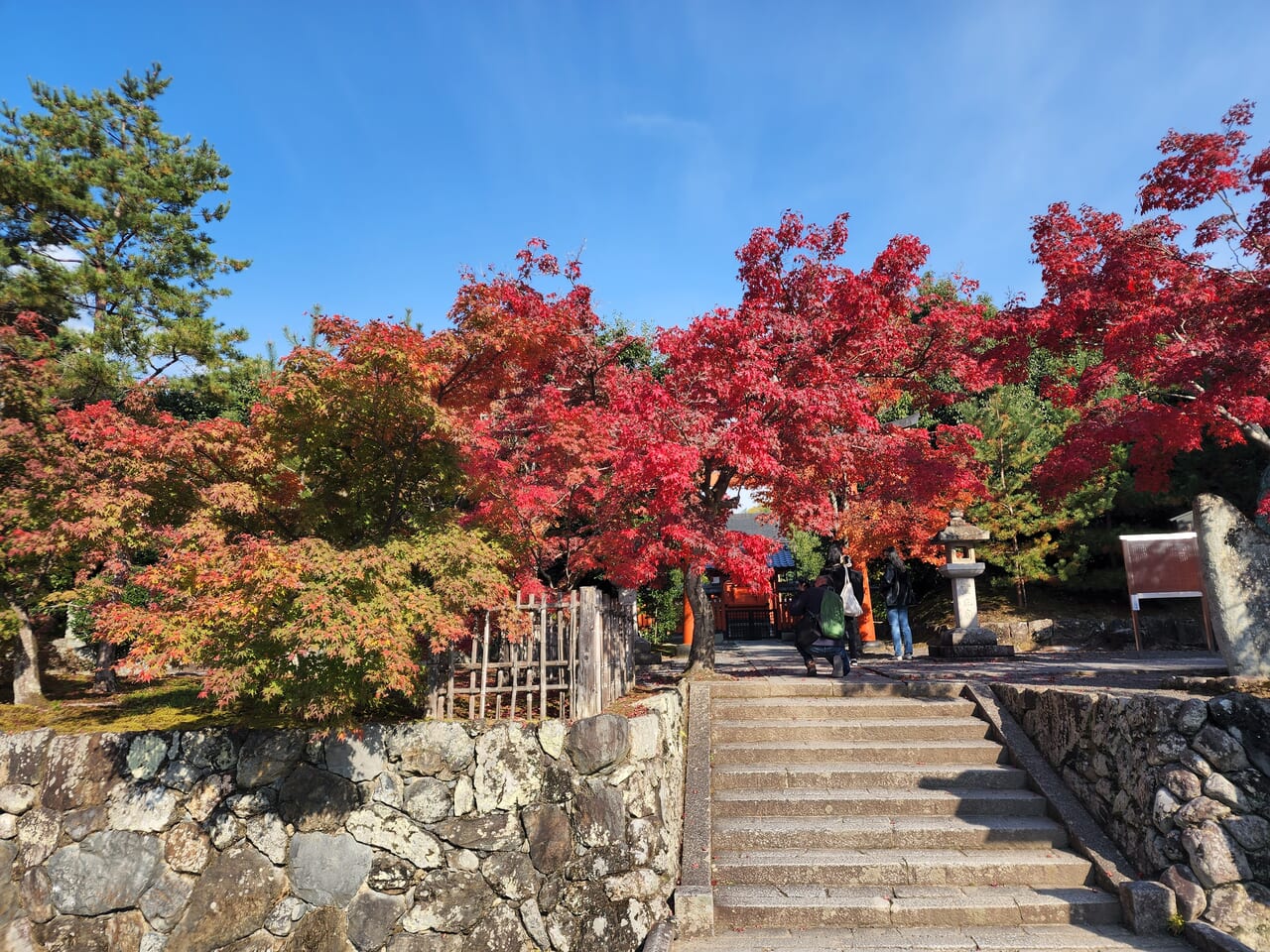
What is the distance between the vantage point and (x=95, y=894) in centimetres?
529

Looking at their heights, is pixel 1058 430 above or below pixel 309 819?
above

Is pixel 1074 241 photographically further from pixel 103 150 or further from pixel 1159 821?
pixel 103 150

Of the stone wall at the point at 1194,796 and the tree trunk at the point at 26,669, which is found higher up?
the tree trunk at the point at 26,669

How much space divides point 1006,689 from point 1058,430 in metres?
16.2

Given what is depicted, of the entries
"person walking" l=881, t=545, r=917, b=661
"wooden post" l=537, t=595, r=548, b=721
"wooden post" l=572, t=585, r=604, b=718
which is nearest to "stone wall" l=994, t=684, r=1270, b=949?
"wooden post" l=572, t=585, r=604, b=718

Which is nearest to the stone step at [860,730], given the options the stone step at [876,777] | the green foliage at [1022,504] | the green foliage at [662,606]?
the stone step at [876,777]

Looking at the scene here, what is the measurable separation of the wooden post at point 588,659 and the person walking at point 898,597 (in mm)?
7246

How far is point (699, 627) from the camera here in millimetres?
9078

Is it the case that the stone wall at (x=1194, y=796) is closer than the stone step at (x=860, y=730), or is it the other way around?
the stone wall at (x=1194, y=796)

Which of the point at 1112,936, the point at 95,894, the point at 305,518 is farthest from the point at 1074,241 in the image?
the point at 95,894

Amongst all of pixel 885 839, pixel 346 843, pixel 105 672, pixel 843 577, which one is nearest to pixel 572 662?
pixel 346 843

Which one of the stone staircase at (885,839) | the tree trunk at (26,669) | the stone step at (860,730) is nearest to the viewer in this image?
the stone staircase at (885,839)

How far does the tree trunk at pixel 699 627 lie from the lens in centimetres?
894

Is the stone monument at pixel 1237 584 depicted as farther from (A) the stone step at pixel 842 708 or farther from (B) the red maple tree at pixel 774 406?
(B) the red maple tree at pixel 774 406
